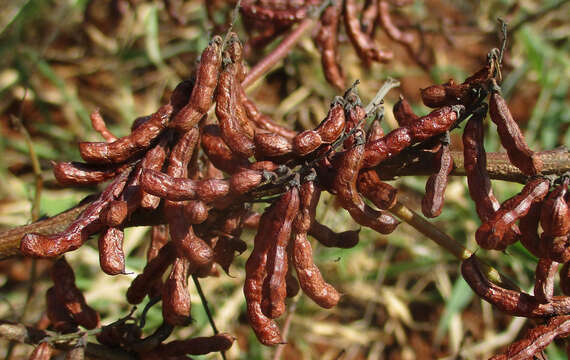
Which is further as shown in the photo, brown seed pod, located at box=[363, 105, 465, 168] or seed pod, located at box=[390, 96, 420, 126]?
seed pod, located at box=[390, 96, 420, 126]

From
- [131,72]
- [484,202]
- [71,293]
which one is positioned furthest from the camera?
[131,72]

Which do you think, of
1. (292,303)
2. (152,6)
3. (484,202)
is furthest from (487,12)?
(484,202)

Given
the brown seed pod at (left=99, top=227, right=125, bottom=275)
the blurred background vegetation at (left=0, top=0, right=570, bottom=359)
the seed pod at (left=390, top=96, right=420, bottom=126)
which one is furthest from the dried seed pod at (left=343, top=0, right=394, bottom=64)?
the brown seed pod at (left=99, top=227, right=125, bottom=275)

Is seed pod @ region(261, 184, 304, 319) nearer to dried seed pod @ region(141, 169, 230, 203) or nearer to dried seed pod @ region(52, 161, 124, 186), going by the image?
dried seed pod @ region(141, 169, 230, 203)

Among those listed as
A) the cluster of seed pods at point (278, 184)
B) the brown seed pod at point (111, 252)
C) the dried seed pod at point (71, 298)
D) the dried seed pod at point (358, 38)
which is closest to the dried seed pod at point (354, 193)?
the cluster of seed pods at point (278, 184)

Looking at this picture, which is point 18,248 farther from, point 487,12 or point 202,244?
point 487,12

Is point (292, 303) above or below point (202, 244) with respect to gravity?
below

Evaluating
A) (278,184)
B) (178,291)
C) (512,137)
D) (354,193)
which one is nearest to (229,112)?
(278,184)

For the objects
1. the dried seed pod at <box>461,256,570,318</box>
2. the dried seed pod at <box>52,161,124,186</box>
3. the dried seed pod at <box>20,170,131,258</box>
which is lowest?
the dried seed pod at <box>461,256,570,318</box>
